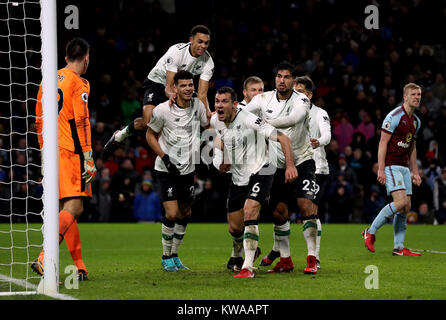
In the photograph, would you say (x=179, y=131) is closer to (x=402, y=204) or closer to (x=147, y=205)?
(x=402, y=204)

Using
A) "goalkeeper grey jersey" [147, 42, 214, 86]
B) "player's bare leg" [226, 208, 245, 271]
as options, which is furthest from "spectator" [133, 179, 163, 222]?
"player's bare leg" [226, 208, 245, 271]

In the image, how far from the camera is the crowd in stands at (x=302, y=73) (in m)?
19.5

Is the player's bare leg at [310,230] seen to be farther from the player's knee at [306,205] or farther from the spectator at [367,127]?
the spectator at [367,127]

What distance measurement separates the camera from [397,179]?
11.6 meters

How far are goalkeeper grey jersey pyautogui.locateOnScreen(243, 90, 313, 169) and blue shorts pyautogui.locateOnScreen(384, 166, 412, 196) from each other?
2905mm

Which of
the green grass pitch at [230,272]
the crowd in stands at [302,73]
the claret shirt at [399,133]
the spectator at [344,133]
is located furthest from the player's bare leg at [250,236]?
the spectator at [344,133]

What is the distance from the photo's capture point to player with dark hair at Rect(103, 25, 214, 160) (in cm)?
1038

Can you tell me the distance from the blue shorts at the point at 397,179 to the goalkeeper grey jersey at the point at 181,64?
11.0 feet

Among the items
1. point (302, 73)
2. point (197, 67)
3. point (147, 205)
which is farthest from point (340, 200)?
point (197, 67)

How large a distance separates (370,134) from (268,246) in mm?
9103

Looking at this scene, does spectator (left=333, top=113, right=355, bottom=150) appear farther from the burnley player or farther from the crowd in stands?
the burnley player

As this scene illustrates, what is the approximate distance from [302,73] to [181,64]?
1146 centimetres
